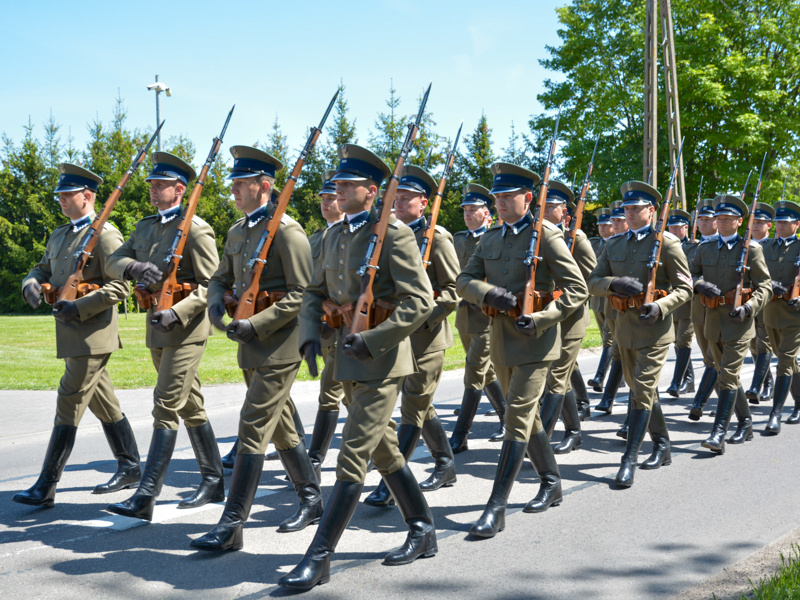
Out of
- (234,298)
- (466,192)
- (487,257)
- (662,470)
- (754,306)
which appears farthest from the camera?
(466,192)

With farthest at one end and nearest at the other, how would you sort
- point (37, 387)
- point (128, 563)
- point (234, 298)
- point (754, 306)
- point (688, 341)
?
point (37, 387) → point (688, 341) → point (754, 306) → point (234, 298) → point (128, 563)

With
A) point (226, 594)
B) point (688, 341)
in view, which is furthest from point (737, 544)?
point (688, 341)

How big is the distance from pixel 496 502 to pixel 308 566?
4.76ft

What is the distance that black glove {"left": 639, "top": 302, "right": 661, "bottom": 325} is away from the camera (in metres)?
6.27

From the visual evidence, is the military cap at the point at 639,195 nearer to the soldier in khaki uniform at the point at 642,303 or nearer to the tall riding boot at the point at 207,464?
the soldier in khaki uniform at the point at 642,303

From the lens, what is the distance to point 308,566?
4039 mm

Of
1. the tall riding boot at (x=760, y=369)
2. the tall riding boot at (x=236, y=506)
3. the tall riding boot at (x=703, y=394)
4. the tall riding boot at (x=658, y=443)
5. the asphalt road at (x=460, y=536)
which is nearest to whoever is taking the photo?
the asphalt road at (x=460, y=536)

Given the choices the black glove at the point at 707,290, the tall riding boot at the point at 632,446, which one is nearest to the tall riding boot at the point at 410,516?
the tall riding boot at the point at 632,446

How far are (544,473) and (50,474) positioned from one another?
3412 mm

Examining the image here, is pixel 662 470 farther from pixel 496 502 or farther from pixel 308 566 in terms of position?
Answer: pixel 308 566

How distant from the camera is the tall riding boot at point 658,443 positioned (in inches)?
261

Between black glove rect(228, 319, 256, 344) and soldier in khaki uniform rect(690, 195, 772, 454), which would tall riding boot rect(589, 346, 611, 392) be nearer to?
soldier in khaki uniform rect(690, 195, 772, 454)

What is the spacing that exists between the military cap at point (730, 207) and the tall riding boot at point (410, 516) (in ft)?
16.2

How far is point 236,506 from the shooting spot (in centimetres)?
457
